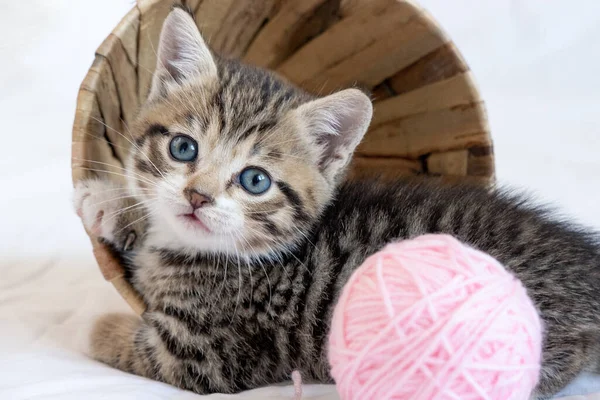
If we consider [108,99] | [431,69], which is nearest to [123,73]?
[108,99]

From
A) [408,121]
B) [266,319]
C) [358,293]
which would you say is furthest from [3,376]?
[408,121]

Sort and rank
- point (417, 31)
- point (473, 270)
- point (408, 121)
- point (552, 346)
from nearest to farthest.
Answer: point (473, 270)
point (552, 346)
point (417, 31)
point (408, 121)

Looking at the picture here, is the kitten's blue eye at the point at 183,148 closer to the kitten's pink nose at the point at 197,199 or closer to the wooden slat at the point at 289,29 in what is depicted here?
the kitten's pink nose at the point at 197,199

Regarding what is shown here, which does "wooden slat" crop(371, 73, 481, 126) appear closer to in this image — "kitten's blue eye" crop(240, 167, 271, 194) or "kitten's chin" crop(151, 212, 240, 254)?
"kitten's blue eye" crop(240, 167, 271, 194)

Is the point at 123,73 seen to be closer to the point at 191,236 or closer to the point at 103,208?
the point at 103,208

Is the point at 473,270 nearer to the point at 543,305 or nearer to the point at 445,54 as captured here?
the point at 543,305

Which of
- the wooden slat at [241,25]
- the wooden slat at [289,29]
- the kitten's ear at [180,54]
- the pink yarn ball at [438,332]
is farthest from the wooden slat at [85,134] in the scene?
the pink yarn ball at [438,332]

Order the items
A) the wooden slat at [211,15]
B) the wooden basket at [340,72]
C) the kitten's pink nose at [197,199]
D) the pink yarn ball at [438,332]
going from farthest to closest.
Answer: the wooden slat at [211,15], the wooden basket at [340,72], the kitten's pink nose at [197,199], the pink yarn ball at [438,332]
